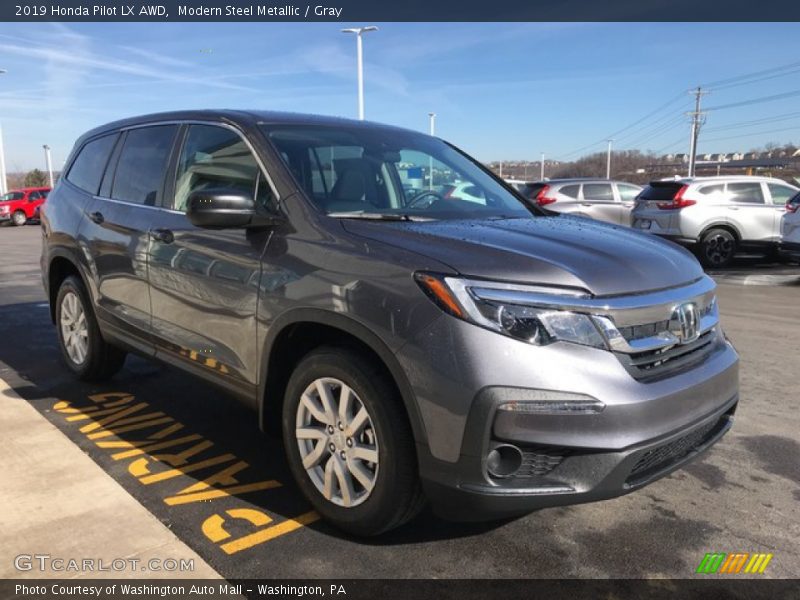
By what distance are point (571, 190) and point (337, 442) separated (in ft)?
43.2

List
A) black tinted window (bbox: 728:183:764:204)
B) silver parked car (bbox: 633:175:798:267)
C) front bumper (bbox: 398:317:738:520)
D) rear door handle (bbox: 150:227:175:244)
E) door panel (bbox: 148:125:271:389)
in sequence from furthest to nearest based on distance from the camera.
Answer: black tinted window (bbox: 728:183:764:204) < silver parked car (bbox: 633:175:798:267) < rear door handle (bbox: 150:227:175:244) < door panel (bbox: 148:125:271:389) < front bumper (bbox: 398:317:738:520)

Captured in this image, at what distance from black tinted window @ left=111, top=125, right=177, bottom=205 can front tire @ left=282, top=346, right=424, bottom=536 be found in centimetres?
181

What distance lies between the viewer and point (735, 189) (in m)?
12.4

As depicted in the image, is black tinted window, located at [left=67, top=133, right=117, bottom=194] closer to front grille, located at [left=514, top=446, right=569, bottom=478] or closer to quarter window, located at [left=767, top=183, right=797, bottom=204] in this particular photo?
front grille, located at [left=514, top=446, right=569, bottom=478]

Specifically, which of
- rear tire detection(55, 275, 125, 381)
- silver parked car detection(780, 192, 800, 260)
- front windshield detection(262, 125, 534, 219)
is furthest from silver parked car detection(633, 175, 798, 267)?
rear tire detection(55, 275, 125, 381)

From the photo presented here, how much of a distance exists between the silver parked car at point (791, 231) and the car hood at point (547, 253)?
28.9ft

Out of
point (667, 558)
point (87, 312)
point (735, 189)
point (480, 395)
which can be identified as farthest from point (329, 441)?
point (735, 189)

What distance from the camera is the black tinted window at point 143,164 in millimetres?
3895

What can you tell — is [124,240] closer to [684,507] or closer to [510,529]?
[510,529]

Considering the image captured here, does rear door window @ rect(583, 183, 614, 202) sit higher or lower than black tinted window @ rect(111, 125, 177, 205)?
lower

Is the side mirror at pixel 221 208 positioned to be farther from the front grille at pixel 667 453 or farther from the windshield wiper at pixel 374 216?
the front grille at pixel 667 453

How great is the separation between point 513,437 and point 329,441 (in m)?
0.87

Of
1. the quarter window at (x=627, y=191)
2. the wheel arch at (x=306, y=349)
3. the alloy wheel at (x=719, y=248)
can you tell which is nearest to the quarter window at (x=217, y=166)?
the wheel arch at (x=306, y=349)

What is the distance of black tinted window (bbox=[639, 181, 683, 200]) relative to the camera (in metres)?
12.5
